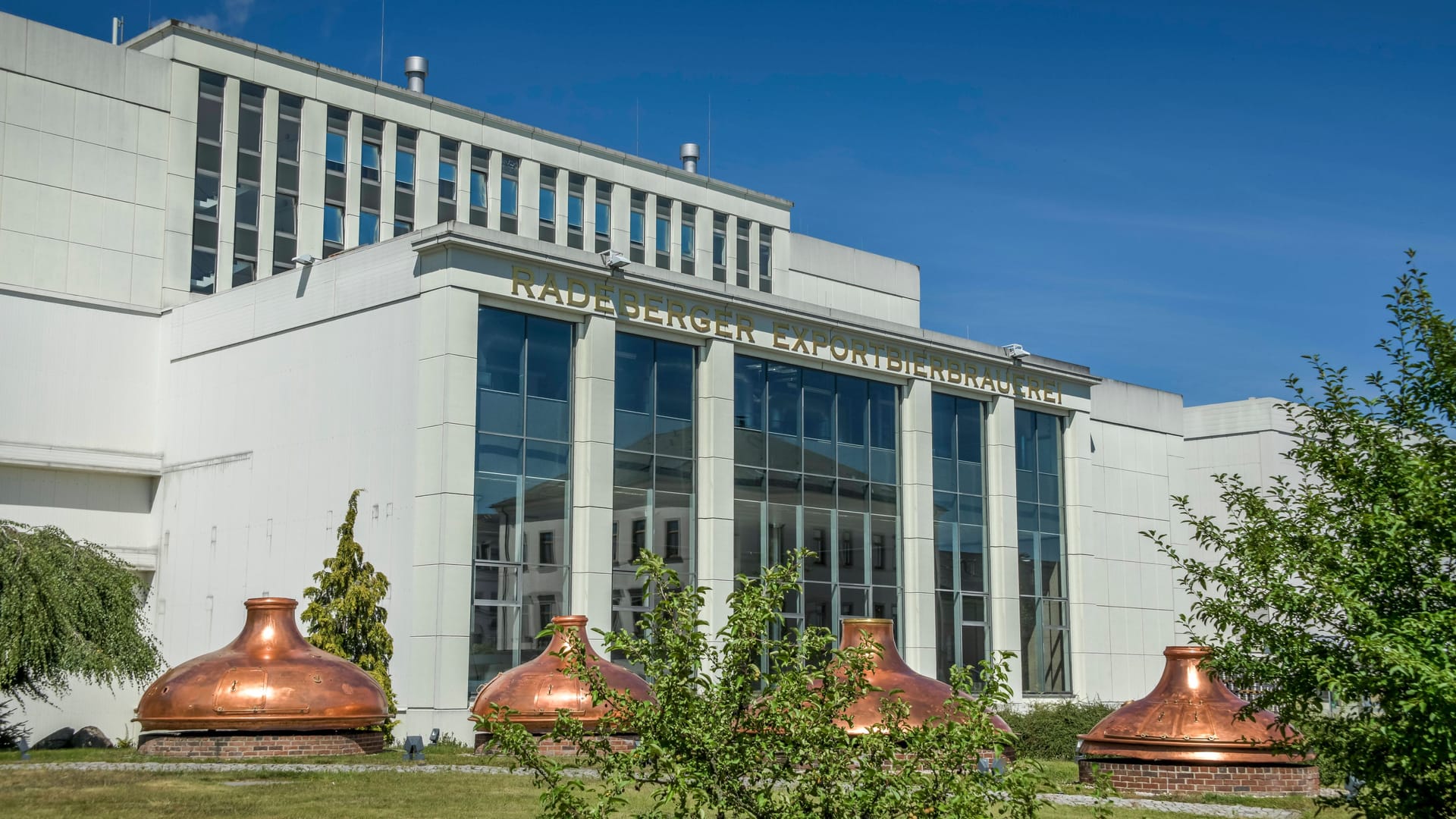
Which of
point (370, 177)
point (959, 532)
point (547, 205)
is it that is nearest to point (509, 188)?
point (547, 205)

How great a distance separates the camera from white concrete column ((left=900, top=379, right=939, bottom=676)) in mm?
40219

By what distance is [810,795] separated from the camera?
10617 mm

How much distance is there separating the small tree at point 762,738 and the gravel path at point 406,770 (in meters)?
9.40

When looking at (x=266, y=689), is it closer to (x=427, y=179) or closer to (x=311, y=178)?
(x=311, y=178)

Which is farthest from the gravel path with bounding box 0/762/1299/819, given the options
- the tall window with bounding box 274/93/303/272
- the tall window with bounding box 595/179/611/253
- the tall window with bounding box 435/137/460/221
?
the tall window with bounding box 595/179/611/253

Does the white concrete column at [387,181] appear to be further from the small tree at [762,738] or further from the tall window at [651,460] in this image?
the small tree at [762,738]

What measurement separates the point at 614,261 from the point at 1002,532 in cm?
1568

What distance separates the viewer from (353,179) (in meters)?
46.4

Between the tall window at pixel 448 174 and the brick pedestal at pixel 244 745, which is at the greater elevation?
the tall window at pixel 448 174

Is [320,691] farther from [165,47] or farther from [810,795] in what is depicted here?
[165,47]

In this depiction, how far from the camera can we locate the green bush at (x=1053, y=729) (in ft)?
111

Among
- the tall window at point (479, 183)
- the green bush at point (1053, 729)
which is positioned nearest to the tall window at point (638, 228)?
the tall window at point (479, 183)

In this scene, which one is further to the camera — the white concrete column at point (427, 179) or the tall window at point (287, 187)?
the white concrete column at point (427, 179)

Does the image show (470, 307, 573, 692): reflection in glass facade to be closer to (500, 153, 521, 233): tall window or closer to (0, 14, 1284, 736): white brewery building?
(0, 14, 1284, 736): white brewery building
